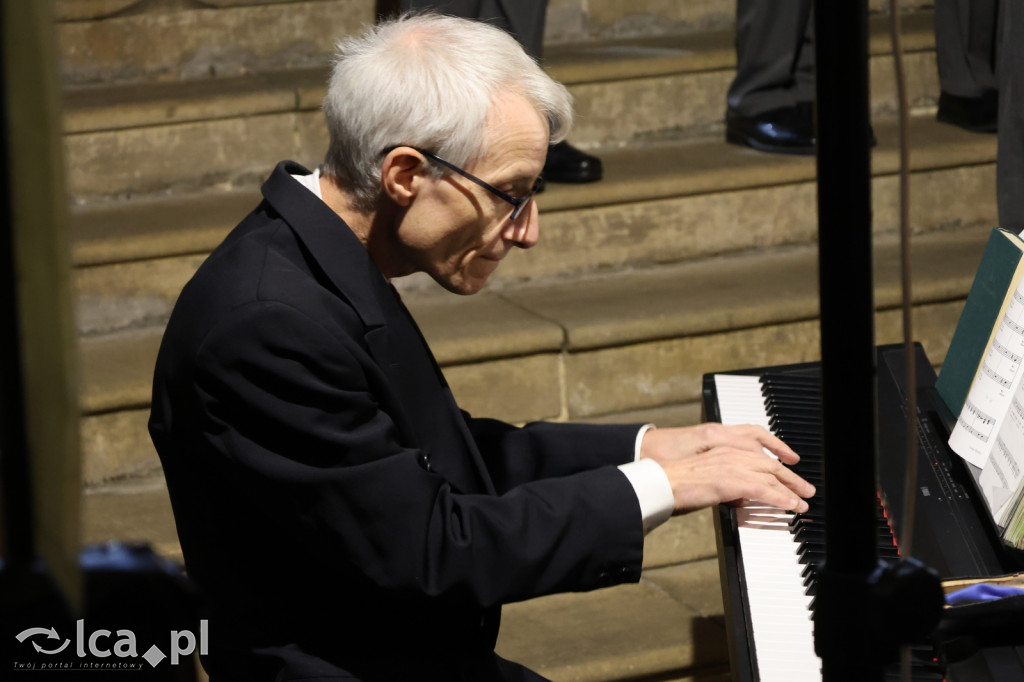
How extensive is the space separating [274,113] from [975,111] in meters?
2.06

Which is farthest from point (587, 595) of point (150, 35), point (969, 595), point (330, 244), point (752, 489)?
point (150, 35)

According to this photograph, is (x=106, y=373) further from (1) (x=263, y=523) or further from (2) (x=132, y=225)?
(1) (x=263, y=523)

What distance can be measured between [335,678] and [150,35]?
280 cm

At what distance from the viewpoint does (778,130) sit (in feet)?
11.3

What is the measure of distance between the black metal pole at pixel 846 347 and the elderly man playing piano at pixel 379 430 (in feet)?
2.42

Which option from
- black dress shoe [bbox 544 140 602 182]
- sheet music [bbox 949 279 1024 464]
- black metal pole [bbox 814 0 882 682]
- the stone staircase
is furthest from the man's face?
black dress shoe [bbox 544 140 602 182]

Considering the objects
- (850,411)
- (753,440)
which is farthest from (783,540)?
(850,411)

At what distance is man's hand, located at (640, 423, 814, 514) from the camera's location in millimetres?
1448

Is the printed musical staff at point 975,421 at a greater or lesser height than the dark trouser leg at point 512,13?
lesser

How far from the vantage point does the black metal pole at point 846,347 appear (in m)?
Answer: 0.56

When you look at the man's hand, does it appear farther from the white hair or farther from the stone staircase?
the stone staircase

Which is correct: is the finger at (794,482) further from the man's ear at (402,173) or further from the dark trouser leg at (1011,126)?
the dark trouser leg at (1011,126)

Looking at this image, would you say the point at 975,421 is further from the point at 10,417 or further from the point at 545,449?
the point at 10,417

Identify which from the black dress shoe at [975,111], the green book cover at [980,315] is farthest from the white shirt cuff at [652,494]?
the black dress shoe at [975,111]
